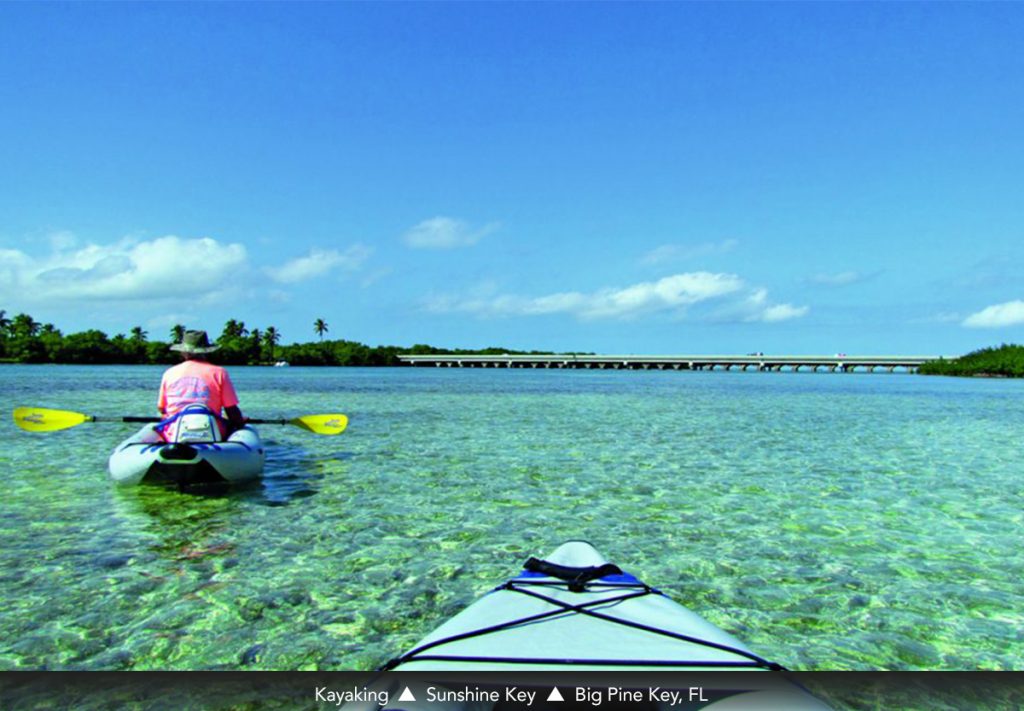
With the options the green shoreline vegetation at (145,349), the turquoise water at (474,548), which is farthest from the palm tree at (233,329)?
the turquoise water at (474,548)

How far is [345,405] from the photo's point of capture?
36094mm

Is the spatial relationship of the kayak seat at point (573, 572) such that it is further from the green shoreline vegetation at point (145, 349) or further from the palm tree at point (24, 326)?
the palm tree at point (24, 326)

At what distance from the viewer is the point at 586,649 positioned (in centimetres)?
375

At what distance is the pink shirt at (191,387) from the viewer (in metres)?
11.0

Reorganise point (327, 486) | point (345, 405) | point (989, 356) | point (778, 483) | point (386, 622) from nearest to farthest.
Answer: point (386, 622), point (327, 486), point (778, 483), point (345, 405), point (989, 356)

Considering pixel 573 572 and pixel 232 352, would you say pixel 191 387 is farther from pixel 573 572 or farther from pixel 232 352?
pixel 232 352

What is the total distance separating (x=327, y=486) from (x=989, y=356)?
128604 mm

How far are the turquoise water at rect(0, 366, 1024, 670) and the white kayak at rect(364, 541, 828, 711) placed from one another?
161 cm

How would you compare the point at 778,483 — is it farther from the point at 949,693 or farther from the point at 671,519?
the point at 949,693

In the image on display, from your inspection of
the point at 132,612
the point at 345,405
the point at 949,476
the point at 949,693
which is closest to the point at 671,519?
the point at 949,693

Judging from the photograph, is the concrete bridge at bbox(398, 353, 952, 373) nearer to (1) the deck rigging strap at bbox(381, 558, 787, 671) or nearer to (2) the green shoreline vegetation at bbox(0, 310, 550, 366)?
(2) the green shoreline vegetation at bbox(0, 310, 550, 366)

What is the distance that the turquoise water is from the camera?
568cm

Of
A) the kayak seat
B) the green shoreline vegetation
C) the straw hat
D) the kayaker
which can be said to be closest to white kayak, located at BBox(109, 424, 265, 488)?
the kayaker

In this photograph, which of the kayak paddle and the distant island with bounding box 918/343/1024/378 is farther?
the distant island with bounding box 918/343/1024/378
